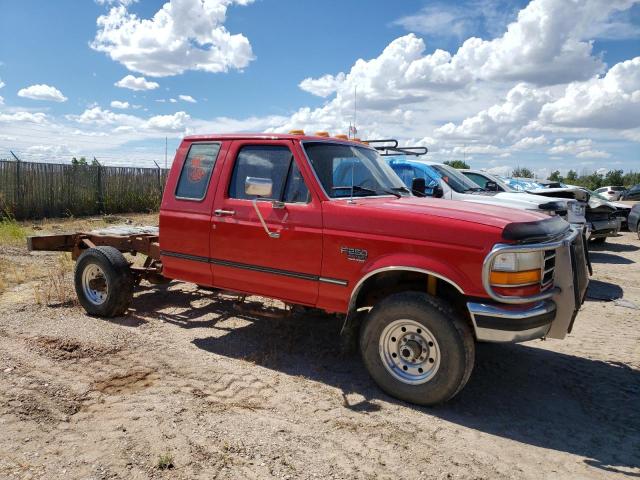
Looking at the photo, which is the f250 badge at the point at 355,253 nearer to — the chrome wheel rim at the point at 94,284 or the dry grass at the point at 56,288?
the chrome wheel rim at the point at 94,284

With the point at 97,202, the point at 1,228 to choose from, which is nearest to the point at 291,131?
the point at 1,228

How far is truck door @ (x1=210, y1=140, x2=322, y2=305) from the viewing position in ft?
15.0

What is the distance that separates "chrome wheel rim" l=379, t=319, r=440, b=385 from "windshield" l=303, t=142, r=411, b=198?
1287mm

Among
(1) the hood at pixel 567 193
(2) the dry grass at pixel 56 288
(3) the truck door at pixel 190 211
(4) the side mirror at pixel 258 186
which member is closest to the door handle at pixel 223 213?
(3) the truck door at pixel 190 211

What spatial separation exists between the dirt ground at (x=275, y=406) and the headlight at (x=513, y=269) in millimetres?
1090

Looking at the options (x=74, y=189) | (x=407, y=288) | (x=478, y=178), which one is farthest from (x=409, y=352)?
(x=74, y=189)

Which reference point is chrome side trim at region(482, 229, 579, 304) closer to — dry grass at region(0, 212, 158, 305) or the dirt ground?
the dirt ground

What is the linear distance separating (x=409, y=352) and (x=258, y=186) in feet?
6.17

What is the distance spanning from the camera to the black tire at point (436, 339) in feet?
12.8

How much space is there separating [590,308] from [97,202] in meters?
16.5

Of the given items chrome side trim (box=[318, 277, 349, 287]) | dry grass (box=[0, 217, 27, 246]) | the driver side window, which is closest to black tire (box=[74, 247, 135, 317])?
chrome side trim (box=[318, 277, 349, 287])

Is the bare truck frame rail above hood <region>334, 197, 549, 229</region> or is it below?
below

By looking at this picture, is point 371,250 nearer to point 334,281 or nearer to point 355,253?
point 355,253

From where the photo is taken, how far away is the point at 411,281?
4.41m
